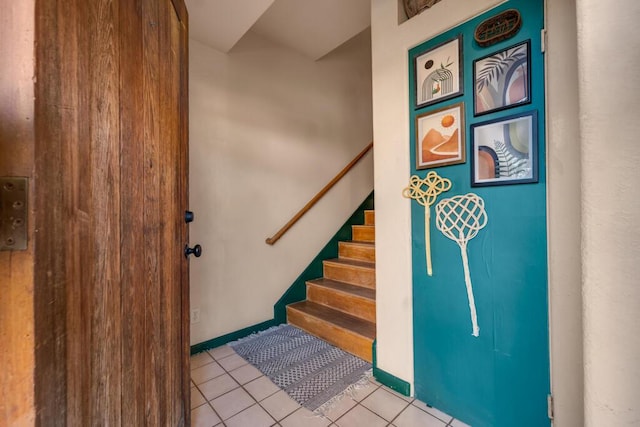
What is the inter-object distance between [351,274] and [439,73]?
1.70 meters

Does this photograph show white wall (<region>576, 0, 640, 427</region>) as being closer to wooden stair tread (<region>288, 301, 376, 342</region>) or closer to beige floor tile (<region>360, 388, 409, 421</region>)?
Result: beige floor tile (<region>360, 388, 409, 421</region>)

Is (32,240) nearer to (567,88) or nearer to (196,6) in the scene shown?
(567,88)

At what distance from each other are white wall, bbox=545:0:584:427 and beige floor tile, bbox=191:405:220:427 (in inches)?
59.3

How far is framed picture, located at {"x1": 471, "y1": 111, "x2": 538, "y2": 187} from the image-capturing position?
106cm

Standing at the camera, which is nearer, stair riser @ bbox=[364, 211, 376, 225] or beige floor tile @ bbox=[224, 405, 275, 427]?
beige floor tile @ bbox=[224, 405, 275, 427]

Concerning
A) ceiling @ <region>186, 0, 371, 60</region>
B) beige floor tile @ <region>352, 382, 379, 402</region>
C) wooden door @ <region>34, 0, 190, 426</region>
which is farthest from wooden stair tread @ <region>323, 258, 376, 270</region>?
ceiling @ <region>186, 0, 371, 60</region>

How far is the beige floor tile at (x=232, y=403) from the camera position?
1.37 metres

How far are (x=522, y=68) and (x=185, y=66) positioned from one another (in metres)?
1.43

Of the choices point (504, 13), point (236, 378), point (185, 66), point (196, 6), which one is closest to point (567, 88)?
point (504, 13)

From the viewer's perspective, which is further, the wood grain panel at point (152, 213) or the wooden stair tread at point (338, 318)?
the wooden stair tread at point (338, 318)

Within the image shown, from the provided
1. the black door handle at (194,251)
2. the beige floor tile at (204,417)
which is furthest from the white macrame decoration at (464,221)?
the beige floor tile at (204,417)

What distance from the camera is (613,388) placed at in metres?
0.59

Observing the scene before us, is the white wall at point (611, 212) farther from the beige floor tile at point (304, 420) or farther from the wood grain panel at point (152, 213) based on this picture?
the wood grain panel at point (152, 213)

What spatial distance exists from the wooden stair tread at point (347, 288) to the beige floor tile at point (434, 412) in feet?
2.28
